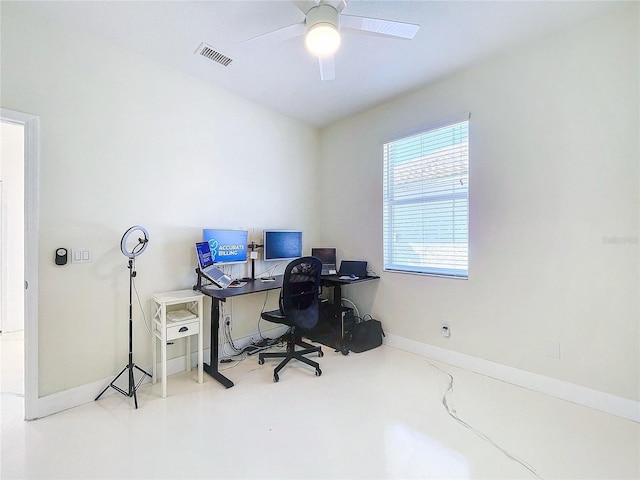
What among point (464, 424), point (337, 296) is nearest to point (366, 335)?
point (337, 296)

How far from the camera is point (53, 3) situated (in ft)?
6.31

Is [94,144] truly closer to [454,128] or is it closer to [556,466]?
[454,128]

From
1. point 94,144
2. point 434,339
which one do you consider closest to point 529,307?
point 434,339

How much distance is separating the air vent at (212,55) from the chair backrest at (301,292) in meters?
1.93

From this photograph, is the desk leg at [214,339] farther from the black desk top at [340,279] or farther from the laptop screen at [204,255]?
the black desk top at [340,279]

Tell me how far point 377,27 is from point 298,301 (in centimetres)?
222

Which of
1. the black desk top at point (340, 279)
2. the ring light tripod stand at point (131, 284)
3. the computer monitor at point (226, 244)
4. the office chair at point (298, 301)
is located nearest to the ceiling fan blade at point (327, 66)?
the office chair at point (298, 301)

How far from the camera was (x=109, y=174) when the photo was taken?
7.63 feet

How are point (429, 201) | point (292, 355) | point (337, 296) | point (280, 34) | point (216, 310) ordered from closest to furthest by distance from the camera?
point (280, 34), point (216, 310), point (292, 355), point (429, 201), point (337, 296)

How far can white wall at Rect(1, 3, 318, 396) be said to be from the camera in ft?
6.70

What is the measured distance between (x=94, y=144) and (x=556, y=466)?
381cm

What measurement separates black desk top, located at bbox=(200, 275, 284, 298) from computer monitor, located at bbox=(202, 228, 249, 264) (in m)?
0.30

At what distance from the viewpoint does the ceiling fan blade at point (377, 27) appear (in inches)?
68.3

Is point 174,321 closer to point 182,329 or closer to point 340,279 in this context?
point 182,329
